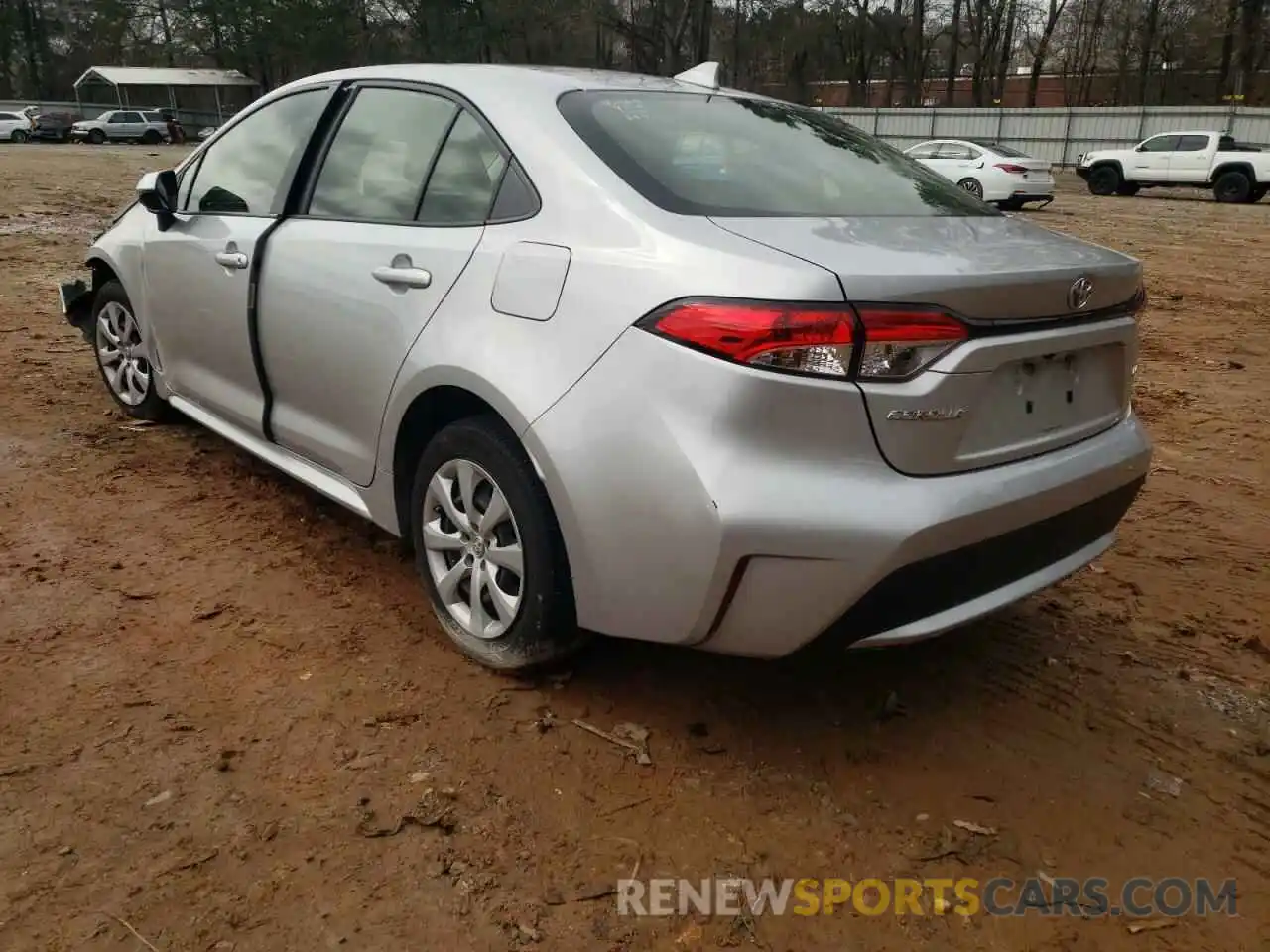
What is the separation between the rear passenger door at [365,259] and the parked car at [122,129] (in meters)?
45.4

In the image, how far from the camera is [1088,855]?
7.23 ft

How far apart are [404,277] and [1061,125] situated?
3702cm

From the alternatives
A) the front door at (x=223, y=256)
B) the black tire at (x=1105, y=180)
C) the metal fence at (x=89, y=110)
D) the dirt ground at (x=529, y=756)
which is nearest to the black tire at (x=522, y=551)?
the dirt ground at (x=529, y=756)

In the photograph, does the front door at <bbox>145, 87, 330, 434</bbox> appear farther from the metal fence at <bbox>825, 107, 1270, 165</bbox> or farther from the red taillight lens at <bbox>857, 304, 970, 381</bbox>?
the metal fence at <bbox>825, 107, 1270, 165</bbox>

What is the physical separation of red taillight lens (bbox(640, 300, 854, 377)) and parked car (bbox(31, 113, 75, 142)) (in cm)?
4663

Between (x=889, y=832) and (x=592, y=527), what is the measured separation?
0.95m

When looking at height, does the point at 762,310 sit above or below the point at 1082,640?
above

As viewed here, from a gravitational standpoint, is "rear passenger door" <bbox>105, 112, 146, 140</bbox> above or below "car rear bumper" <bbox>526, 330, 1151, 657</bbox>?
above

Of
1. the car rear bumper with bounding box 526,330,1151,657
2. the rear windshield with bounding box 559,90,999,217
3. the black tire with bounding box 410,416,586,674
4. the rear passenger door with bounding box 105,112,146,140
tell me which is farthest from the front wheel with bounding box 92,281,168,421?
the rear passenger door with bounding box 105,112,146,140

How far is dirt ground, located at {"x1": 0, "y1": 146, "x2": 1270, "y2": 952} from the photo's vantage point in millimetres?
2010

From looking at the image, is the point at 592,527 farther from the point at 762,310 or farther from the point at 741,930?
the point at 741,930

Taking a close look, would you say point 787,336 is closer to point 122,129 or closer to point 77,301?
point 77,301

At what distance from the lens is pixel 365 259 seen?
114 inches

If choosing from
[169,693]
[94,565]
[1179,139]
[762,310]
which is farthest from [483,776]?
[1179,139]
